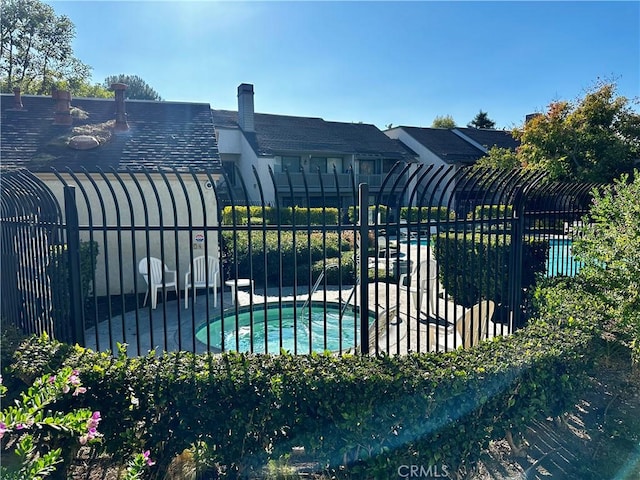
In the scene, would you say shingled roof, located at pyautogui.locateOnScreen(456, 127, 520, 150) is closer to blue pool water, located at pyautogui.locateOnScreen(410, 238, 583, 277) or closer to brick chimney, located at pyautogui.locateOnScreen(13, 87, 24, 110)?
blue pool water, located at pyautogui.locateOnScreen(410, 238, 583, 277)

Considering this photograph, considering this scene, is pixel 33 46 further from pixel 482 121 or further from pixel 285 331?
pixel 482 121

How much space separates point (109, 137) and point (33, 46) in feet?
86.0

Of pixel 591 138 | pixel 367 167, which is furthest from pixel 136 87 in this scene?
pixel 591 138

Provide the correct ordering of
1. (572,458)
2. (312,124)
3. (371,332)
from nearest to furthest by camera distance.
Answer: (572,458) < (371,332) < (312,124)

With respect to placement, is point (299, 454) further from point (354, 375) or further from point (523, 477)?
point (523, 477)

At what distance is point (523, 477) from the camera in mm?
3162

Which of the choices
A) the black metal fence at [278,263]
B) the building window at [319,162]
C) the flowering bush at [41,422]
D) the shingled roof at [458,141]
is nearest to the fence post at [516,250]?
the black metal fence at [278,263]

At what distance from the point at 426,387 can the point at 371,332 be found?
3207mm

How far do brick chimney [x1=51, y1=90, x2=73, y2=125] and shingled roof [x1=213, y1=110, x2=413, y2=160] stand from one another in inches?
598

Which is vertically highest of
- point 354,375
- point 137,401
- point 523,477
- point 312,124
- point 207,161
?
point 312,124

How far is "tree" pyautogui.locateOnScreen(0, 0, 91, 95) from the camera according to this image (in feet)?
93.8

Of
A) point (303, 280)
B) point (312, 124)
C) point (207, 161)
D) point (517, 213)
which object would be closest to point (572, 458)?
point (517, 213)

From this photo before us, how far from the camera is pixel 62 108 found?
11.8 metres

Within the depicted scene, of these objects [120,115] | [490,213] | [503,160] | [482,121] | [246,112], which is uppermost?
[482,121]
